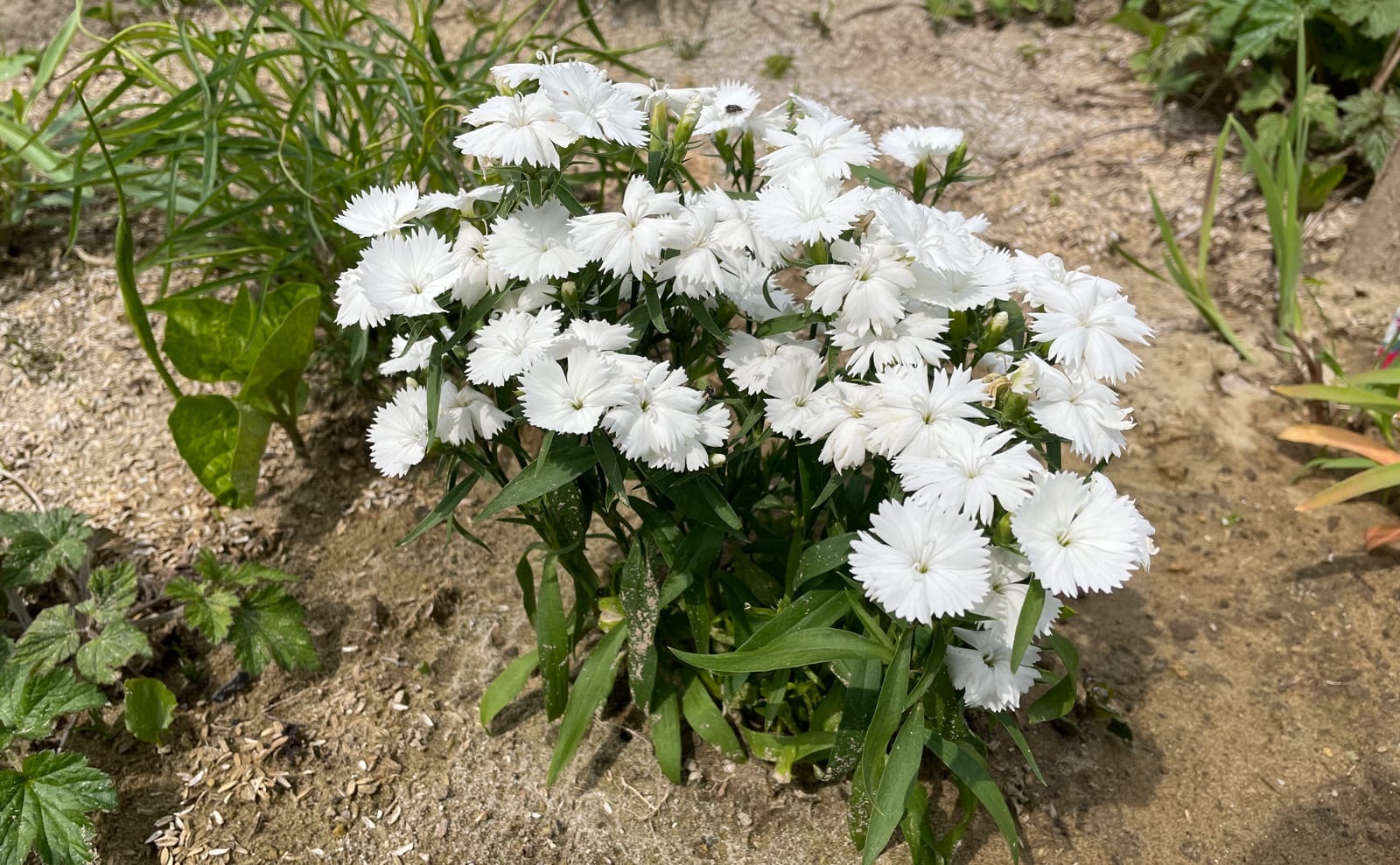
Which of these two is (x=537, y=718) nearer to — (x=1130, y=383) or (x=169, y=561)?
(x=169, y=561)

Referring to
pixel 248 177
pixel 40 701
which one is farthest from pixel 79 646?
pixel 248 177

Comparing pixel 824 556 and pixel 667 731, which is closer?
pixel 824 556

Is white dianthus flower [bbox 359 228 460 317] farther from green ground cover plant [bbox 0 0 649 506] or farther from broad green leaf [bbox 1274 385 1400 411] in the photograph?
broad green leaf [bbox 1274 385 1400 411]

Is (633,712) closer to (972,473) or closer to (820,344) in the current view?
(820,344)

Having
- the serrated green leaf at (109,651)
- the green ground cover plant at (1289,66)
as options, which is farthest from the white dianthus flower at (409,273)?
the green ground cover plant at (1289,66)

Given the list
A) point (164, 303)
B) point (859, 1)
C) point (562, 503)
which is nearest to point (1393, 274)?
point (859, 1)

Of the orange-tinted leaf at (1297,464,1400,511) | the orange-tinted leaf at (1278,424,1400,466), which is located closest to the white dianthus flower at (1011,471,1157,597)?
the orange-tinted leaf at (1297,464,1400,511)
